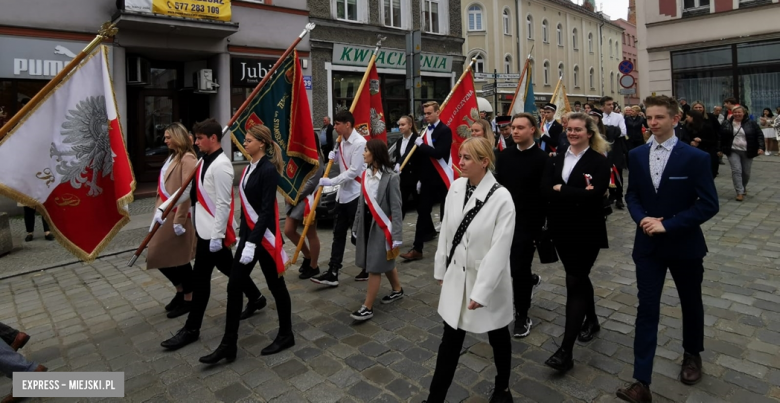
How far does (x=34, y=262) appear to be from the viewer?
295 inches

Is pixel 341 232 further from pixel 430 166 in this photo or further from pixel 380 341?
pixel 430 166

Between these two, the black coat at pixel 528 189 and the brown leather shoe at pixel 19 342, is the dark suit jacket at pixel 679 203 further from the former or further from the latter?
the brown leather shoe at pixel 19 342

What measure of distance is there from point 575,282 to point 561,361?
578 millimetres

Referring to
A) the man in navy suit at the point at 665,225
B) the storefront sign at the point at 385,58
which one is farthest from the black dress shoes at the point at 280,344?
the storefront sign at the point at 385,58

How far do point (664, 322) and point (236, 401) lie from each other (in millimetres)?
3688

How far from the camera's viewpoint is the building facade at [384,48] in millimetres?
17656

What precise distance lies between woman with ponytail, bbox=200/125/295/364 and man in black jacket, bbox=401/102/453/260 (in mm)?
2948

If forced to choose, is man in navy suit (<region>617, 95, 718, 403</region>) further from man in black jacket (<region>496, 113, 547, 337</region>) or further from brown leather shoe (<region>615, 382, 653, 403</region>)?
man in black jacket (<region>496, 113, 547, 337</region>)

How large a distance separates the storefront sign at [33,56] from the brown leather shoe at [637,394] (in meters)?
13.4

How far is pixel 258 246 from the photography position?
419 cm

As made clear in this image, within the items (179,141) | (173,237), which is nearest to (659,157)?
(179,141)

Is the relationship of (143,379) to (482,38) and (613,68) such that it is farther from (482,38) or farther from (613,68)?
(613,68)

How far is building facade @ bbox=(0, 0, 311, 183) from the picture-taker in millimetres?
11562

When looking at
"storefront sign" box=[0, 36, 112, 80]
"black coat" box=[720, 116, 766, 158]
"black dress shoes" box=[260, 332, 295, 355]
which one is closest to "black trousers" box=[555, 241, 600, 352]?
"black dress shoes" box=[260, 332, 295, 355]
